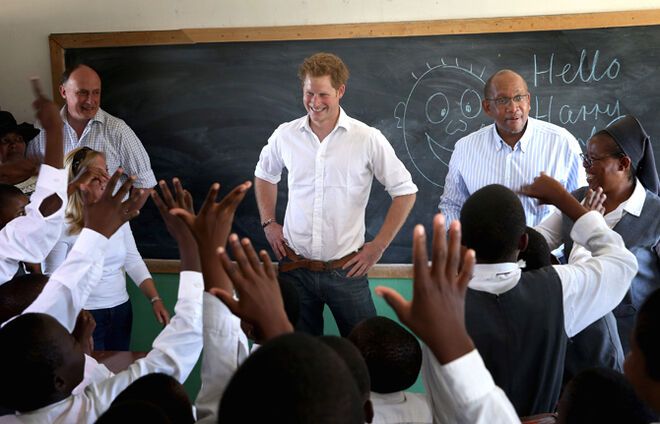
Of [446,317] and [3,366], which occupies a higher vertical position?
[446,317]

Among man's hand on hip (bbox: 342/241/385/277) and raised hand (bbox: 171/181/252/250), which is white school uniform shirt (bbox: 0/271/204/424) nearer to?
raised hand (bbox: 171/181/252/250)

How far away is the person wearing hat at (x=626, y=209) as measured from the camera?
2.43 meters

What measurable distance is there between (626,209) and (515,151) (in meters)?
0.98

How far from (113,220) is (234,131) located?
253cm

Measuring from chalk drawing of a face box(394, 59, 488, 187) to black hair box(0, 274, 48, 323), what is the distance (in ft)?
7.85

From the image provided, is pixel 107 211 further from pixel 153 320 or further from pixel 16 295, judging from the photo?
pixel 153 320

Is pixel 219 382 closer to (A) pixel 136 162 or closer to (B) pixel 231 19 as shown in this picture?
(A) pixel 136 162

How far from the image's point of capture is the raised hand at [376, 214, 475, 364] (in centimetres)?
105

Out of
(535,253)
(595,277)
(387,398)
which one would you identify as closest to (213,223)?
(387,398)

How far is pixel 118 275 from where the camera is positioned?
3348 mm

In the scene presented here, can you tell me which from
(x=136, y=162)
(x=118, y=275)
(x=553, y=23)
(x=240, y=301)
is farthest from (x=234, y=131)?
(x=240, y=301)

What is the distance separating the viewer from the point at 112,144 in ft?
13.0

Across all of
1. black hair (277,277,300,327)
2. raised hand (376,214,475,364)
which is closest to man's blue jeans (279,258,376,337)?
black hair (277,277,300,327)

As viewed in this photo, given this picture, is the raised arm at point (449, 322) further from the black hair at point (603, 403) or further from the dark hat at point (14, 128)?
the dark hat at point (14, 128)
